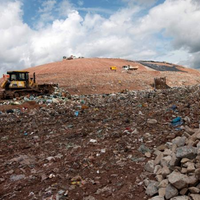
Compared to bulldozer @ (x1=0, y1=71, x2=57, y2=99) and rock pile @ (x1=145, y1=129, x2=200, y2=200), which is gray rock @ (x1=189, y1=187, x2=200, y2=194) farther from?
bulldozer @ (x1=0, y1=71, x2=57, y2=99)

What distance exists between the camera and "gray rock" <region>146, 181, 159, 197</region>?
285cm

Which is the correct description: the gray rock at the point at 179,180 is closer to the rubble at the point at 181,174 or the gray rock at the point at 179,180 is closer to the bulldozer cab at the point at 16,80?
the rubble at the point at 181,174

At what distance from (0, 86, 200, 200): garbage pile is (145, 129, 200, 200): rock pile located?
0.03 metres

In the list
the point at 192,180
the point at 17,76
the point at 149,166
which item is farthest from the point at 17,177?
the point at 17,76

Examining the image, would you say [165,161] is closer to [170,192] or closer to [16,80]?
[170,192]

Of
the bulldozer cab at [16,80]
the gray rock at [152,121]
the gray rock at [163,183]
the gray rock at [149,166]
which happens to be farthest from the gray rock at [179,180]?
the bulldozer cab at [16,80]

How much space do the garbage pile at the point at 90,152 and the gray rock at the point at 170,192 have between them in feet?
0.49

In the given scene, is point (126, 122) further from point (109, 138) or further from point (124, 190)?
point (124, 190)

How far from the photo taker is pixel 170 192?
2.63 metres

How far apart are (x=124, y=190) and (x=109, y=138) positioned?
2095 mm

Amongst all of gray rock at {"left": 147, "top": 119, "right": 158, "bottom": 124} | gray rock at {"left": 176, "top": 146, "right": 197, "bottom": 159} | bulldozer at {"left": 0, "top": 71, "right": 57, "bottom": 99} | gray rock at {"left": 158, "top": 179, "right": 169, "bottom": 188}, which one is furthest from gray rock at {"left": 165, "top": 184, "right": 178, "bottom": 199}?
bulldozer at {"left": 0, "top": 71, "right": 57, "bottom": 99}

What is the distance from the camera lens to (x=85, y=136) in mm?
5535

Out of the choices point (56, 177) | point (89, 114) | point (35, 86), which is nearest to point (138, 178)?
point (56, 177)

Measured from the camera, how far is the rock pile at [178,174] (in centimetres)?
260
